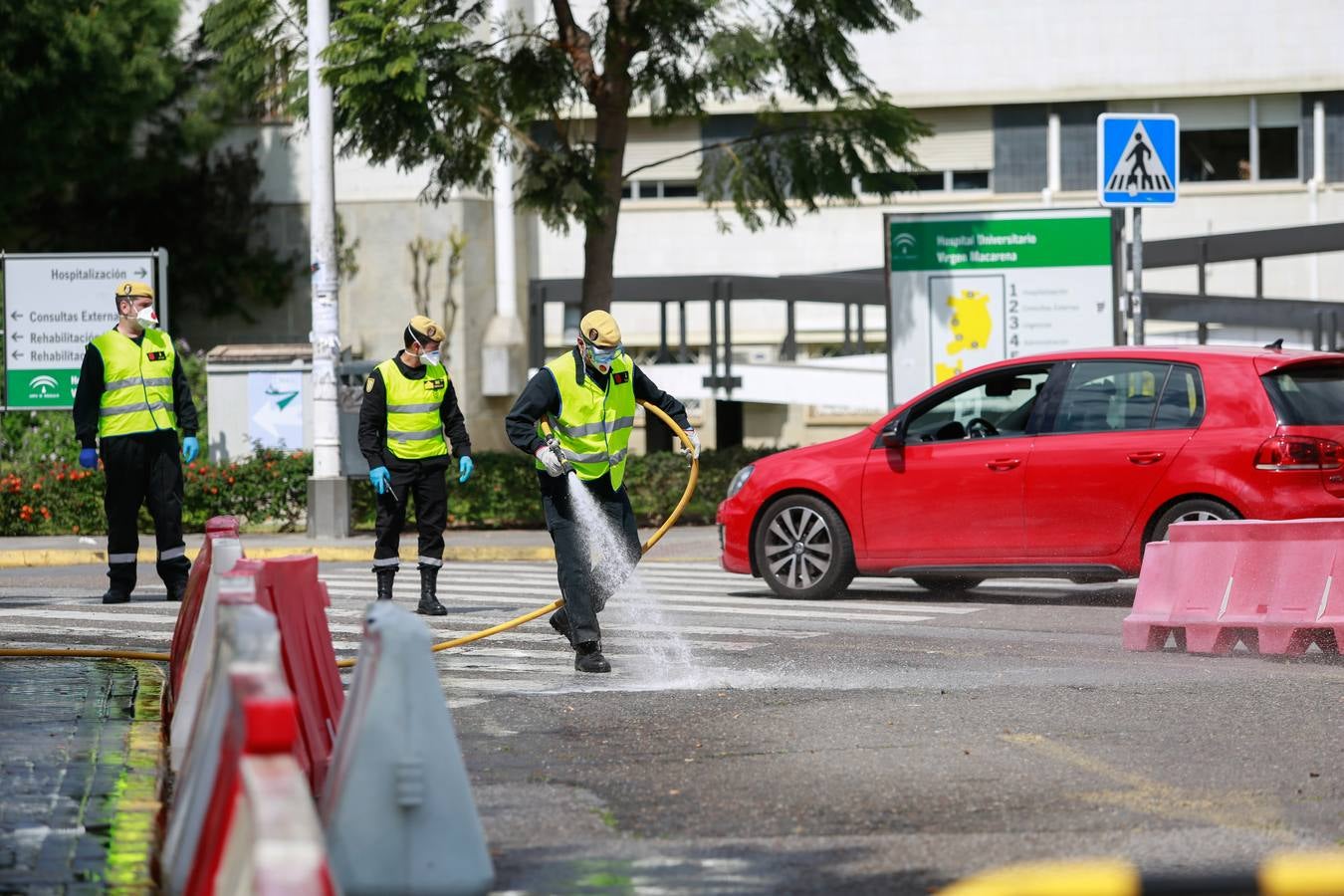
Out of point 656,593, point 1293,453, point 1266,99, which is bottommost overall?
point 656,593

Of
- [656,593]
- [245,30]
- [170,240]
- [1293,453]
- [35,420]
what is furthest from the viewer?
[170,240]

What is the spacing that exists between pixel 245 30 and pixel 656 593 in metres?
8.82

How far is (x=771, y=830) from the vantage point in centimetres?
622

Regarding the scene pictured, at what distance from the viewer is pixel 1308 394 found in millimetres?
12344

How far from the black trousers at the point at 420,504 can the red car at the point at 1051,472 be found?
2133 mm

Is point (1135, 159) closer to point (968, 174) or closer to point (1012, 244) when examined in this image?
point (1012, 244)

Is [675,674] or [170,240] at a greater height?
[170,240]

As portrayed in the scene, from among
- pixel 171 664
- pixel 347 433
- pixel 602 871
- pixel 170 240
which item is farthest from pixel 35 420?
pixel 602 871

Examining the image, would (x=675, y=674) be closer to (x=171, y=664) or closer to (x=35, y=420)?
(x=171, y=664)

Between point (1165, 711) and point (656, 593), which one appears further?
point (656, 593)

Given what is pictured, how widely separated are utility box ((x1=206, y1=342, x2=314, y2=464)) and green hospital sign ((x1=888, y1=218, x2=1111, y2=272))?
24.5 ft

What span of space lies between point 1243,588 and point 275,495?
1226 cm

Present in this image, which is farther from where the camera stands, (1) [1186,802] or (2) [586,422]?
(2) [586,422]

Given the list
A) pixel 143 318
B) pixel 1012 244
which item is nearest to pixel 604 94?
pixel 1012 244
